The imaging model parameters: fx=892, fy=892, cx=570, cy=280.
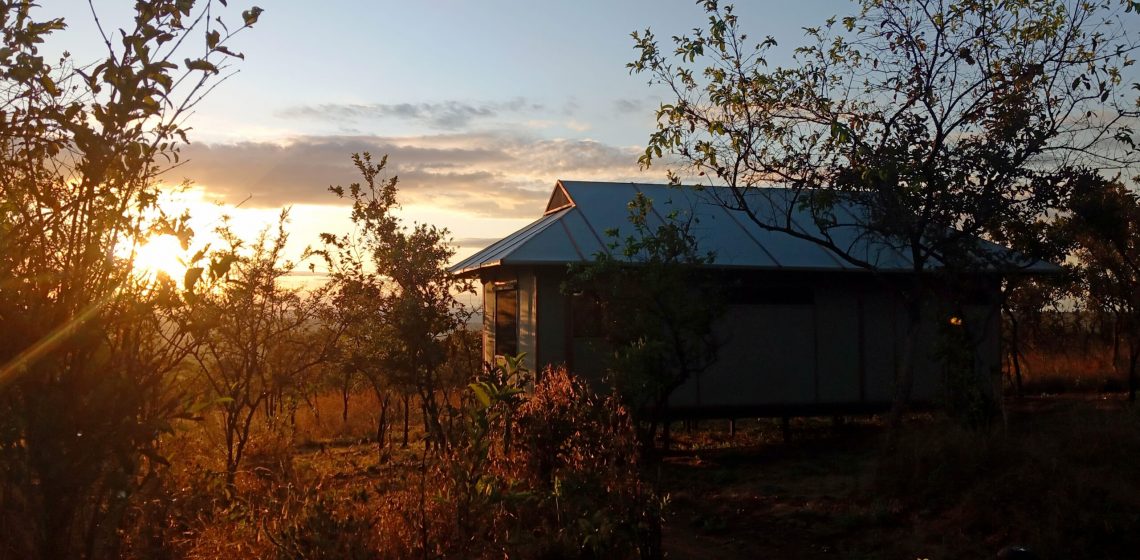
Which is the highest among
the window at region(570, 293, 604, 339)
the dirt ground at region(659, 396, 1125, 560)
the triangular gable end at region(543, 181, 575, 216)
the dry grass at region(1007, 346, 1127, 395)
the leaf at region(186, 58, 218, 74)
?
the triangular gable end at region(543, 181, 575, 216)

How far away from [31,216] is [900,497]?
20.7 feet

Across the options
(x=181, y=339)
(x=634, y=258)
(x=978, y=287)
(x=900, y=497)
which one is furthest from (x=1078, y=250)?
(x=181, y=339)

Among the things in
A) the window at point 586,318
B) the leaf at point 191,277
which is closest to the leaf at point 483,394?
the leaf at point 191,277

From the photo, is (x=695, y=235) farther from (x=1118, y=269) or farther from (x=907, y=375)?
(x=1118, y=269)

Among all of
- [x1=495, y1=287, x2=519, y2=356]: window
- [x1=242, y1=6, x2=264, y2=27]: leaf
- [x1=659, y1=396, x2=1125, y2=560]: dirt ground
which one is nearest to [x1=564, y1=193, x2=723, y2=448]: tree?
[x1=659, y1=396, x2=1125, y2=560]: dirt ground

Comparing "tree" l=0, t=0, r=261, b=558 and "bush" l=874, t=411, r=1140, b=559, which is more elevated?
"tree" l=0, t=0, r=261, b=558

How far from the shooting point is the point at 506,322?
13.5 metres

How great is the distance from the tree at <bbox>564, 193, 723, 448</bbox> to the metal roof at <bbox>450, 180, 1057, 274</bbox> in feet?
3.24

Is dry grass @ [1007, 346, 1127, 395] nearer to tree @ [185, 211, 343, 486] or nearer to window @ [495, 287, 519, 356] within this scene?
window @ [495, 287, 519, 356]

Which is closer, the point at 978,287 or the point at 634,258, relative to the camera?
the point at 634,258

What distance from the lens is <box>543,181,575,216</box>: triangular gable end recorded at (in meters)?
14.0

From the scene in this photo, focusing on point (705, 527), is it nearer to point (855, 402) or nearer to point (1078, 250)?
point (855, 402)

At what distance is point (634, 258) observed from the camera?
11.0 metres

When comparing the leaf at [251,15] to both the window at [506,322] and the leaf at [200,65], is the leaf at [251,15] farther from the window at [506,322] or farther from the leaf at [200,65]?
the window at [506,322]
